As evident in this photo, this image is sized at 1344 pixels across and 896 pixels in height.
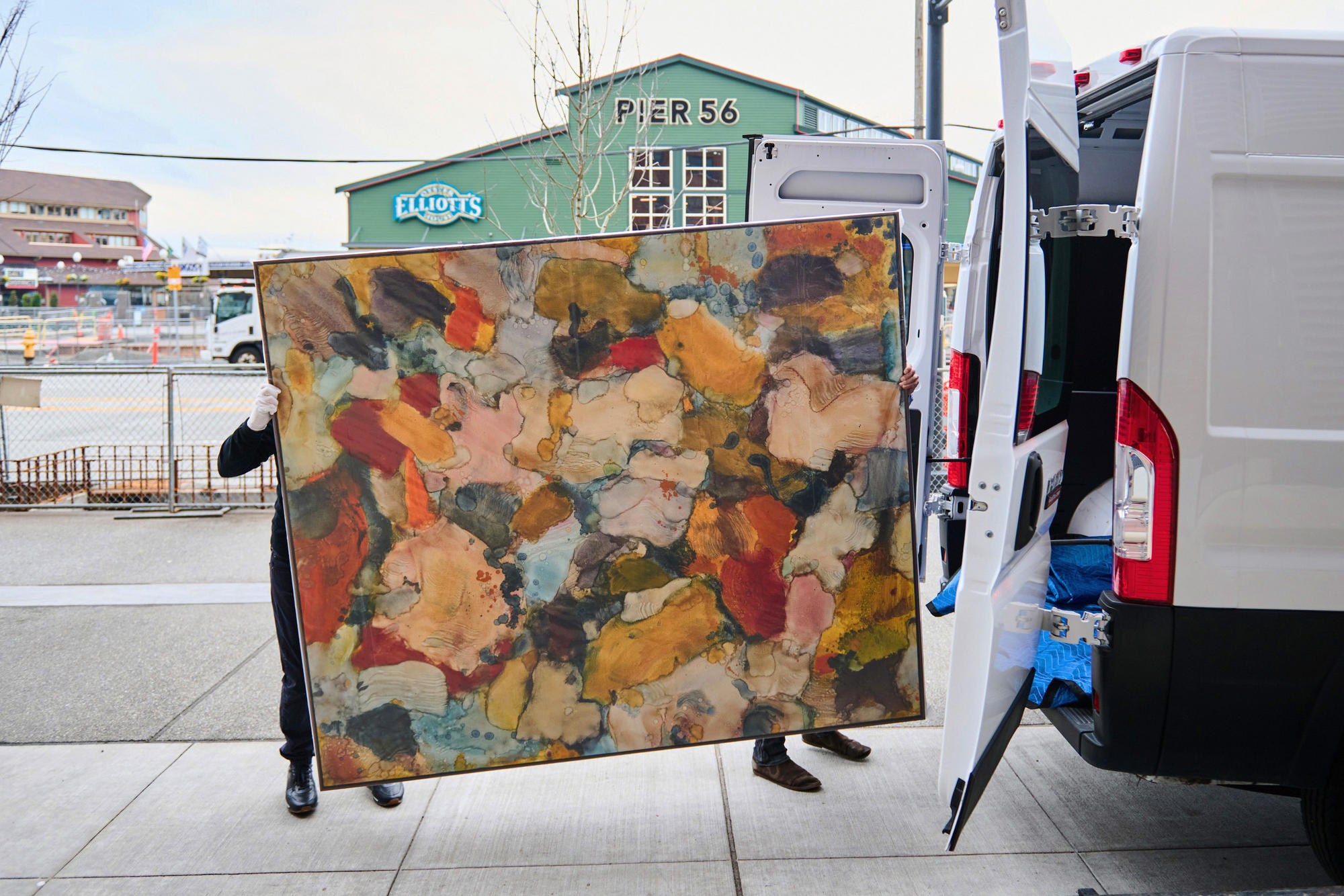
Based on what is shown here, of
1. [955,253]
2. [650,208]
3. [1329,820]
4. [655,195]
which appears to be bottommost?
[1329,820]

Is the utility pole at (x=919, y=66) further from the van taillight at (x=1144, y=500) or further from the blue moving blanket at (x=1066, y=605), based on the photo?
the van taillight at (x=1144, y=500)

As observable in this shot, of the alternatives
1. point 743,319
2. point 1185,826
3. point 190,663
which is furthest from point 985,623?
point 190,663

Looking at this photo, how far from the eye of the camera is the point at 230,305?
25688 millimetres

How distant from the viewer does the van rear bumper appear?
258cm

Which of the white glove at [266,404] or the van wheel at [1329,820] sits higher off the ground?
the white glove at [266,404]

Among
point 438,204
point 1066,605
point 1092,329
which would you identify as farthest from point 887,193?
point 438,204

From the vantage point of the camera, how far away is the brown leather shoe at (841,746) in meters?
3.97

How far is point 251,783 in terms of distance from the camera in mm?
3818

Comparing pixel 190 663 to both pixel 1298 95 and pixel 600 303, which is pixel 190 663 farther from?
pixel 1298 95

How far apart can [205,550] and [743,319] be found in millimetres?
5842

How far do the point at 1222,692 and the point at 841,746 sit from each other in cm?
171

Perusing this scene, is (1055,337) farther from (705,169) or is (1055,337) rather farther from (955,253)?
(705,169)

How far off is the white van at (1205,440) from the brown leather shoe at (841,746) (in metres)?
1.28

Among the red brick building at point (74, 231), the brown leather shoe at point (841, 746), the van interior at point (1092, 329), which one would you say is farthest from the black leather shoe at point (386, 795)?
the red brick building at point (74, 231)
